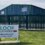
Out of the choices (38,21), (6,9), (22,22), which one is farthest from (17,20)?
(6,9)

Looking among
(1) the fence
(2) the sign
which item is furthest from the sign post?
(1) the fence

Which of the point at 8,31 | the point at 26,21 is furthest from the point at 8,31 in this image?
the point at 26,21

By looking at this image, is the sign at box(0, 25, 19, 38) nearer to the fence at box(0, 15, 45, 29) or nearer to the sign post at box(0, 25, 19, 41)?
the sign post at box(0, 25, 19, 41)

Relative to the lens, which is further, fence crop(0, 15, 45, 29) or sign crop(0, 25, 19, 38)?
fence crop(0, 15, 45, 29)

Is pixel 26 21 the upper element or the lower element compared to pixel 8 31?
upper

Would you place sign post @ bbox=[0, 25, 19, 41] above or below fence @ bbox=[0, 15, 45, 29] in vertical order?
below

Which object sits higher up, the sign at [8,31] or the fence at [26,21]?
the fence at [26,21]

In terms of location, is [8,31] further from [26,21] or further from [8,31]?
[26,21]

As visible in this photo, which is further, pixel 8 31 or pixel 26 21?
pixel 26 21

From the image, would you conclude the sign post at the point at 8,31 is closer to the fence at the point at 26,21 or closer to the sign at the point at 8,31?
the sign at the point at 8,31

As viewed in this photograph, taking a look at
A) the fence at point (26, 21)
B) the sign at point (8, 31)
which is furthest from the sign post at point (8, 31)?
the fence at point (26, 21)

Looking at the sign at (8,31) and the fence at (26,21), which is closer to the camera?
the sign at (8,31)

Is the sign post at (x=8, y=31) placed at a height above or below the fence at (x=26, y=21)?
below

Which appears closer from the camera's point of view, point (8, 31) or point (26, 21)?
point (8, 31)
